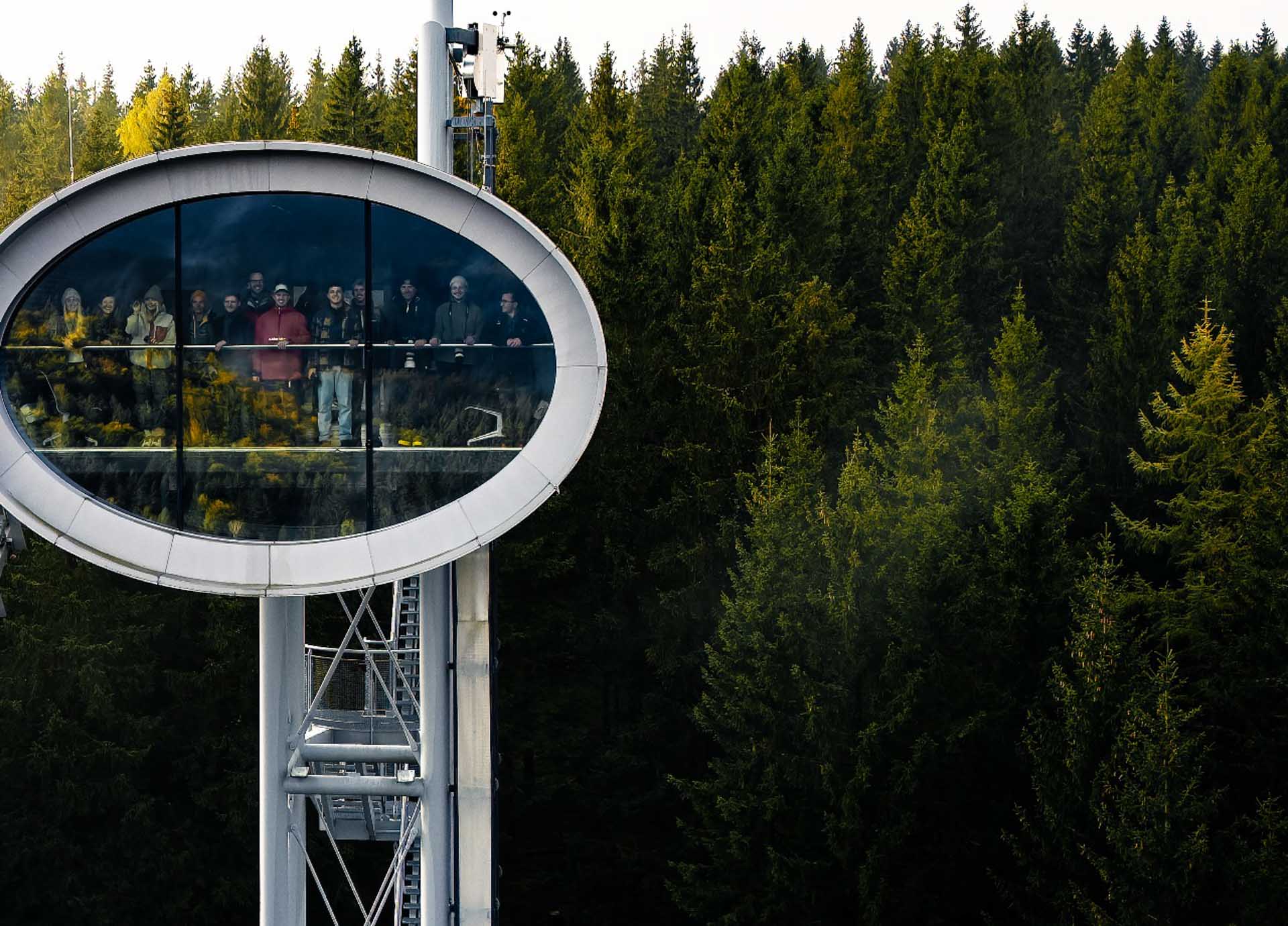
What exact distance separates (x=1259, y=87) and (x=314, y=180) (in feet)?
130

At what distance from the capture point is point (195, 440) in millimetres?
16016

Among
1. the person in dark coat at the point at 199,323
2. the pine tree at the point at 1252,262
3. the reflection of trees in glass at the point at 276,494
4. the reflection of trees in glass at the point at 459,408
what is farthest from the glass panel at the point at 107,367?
the pine tree at the point at 1252,262

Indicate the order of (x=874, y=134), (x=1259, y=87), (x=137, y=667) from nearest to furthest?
(x=137, y=667)
(x=874, y=134)
(x=1259, y=87)

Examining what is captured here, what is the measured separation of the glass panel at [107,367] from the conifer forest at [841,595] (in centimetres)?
627

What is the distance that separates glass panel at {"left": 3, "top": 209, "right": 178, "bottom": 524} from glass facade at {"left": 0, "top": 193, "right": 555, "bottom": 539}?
0.01 metres

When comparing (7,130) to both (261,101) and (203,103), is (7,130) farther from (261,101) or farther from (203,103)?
(261,101)

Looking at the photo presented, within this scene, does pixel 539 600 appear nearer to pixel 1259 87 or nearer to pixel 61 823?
pixel 61 823

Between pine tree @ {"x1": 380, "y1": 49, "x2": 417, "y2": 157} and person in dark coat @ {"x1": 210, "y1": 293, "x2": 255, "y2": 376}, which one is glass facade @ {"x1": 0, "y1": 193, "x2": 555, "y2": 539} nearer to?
person in dark coat @ {"x1": 210, "y1": 293, "x2": 255, "y2": 376}

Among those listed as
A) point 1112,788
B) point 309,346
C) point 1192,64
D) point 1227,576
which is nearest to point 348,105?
point 1227,576

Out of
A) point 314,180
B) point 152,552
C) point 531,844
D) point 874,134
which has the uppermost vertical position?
point 874,134

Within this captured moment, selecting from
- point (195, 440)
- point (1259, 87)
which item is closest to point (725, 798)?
point (195, 440)

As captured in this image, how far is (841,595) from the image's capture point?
28.8m

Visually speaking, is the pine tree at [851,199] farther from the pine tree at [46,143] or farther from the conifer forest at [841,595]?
the pine tree at [46,143]

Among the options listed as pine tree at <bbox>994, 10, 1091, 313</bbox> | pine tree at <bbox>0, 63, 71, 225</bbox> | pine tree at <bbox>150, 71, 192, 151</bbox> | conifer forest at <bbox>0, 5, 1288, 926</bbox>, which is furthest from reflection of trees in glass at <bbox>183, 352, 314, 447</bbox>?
pine tree at <bbox>0, 63, 71, 225</bbox>
